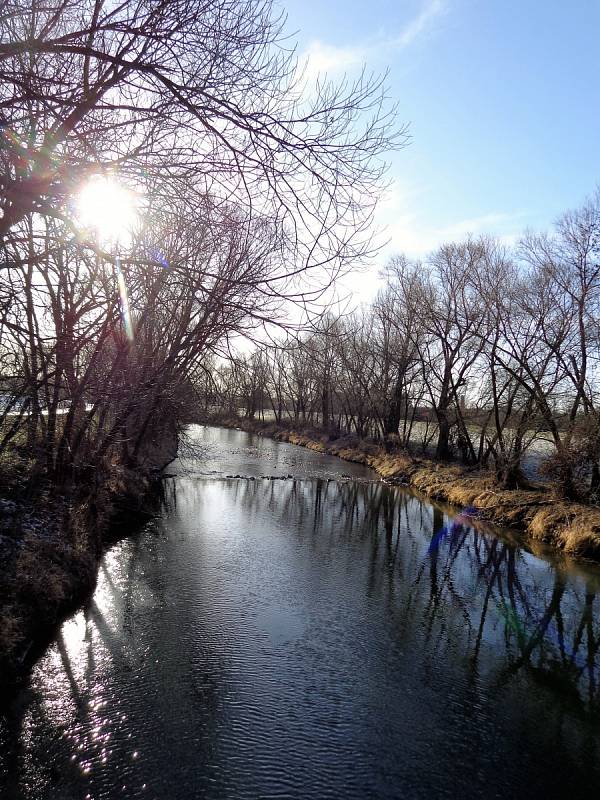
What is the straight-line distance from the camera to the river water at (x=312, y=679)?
5.20 metres

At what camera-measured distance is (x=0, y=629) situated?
6438mm

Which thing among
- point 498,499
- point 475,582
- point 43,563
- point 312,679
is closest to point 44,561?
point 43,563

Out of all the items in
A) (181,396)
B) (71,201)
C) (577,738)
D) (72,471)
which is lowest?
(577,738)

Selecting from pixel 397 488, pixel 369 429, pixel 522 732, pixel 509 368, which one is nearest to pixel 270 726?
pixel 522 732

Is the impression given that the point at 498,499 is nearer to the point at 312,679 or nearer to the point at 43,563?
the point at 312,679

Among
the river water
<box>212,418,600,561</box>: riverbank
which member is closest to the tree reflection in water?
the river water

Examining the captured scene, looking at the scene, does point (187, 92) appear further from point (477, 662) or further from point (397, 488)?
point (397, 488)

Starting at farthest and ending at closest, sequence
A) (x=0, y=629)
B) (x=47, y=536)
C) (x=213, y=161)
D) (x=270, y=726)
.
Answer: (x=47, y=536)
(x=0, y=629)
(x=270, y=726)
(x=213, y=161)

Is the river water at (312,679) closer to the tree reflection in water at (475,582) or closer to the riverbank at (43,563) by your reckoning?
the tree reflection in water at (475,582)

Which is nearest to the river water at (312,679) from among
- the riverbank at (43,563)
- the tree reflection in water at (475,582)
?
the tree reflection in water at (475,582)

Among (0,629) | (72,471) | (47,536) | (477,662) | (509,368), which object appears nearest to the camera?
(0,629)

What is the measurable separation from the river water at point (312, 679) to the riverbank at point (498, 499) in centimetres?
142

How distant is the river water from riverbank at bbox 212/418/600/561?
4.65 feet

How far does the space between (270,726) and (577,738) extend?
322 centimetres
